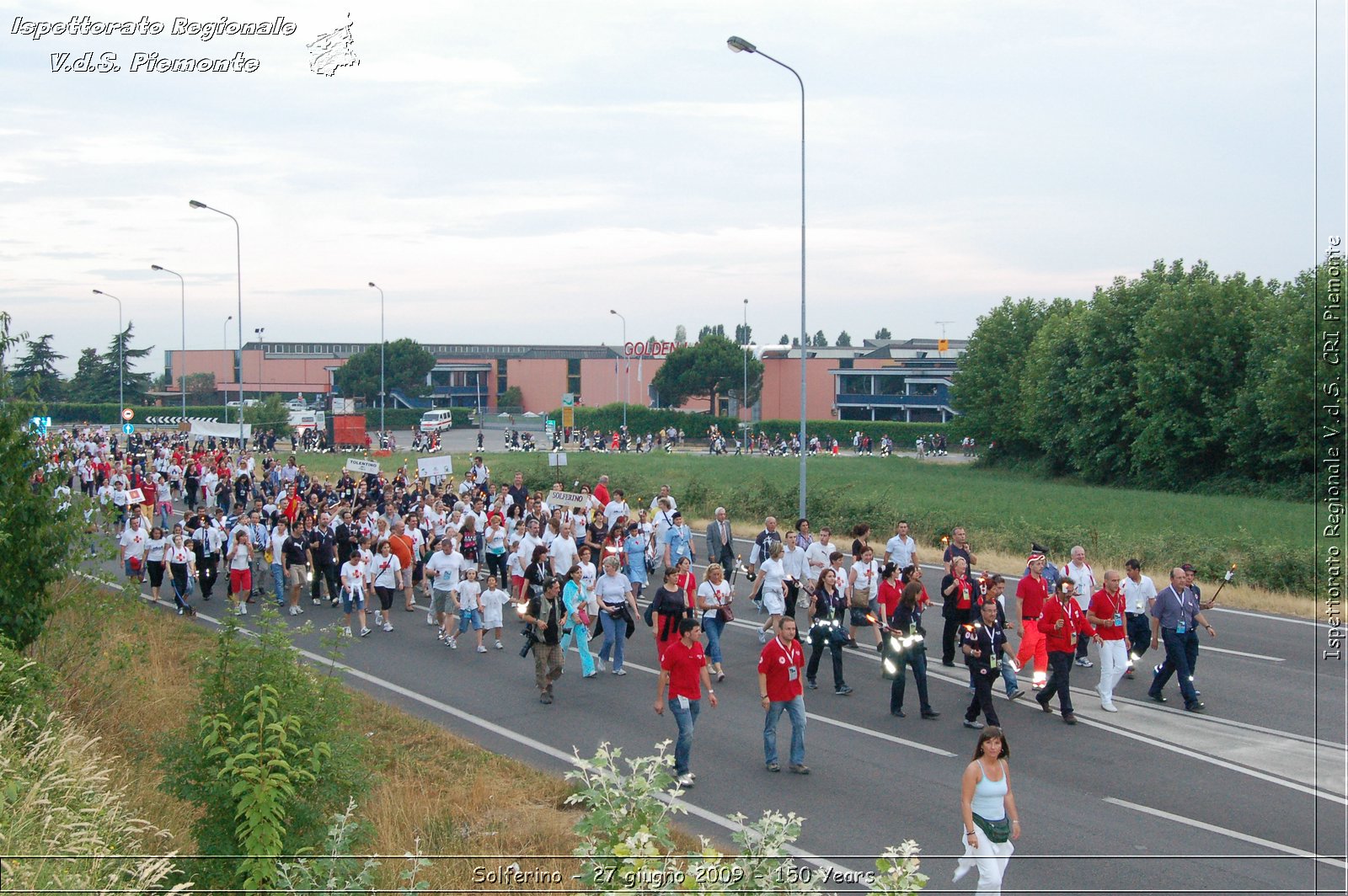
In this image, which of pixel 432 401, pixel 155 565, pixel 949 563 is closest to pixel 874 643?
pixel 949 563

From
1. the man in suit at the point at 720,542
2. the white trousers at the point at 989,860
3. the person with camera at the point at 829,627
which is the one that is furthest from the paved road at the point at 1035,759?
the man in suit at the point at 720,542

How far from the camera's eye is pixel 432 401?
346ft

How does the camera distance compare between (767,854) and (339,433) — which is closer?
(767,854)

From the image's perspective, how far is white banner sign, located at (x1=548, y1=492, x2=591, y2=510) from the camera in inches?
849

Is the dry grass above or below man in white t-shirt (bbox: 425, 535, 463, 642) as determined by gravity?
below

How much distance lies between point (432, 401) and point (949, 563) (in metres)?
95.4

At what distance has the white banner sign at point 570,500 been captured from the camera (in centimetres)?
2156

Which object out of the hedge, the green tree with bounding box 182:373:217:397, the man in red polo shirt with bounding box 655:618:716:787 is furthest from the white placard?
the green tree with bounding box 182:373:217:397

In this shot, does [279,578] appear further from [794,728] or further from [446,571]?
[794,728]

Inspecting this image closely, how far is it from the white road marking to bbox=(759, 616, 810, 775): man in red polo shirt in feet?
9.34

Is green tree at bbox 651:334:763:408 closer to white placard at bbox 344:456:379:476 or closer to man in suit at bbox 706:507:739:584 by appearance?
white placard at bbox 344:456:379:476

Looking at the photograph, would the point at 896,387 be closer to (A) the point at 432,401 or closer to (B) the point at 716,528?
(A) the point at 432,401

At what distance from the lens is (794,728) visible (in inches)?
418

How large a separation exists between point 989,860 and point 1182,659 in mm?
6639
